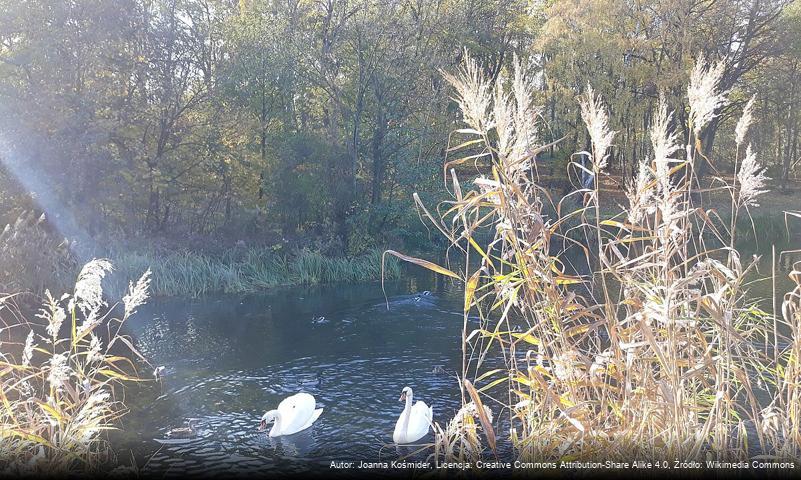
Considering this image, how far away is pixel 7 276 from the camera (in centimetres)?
1102

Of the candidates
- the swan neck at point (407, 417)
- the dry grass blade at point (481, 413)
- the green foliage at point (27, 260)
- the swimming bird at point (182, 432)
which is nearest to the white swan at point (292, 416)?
→ the swimming bird at point (182, 432)

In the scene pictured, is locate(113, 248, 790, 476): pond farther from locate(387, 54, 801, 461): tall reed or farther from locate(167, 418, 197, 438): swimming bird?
locate(387, 54, 801, 461): tall reed

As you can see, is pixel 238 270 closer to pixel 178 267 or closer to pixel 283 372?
pixel 178 267

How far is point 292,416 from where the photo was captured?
20.7 ft

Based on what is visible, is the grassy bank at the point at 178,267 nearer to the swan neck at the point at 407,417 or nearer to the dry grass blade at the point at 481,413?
the swan neck at the point at 407,417

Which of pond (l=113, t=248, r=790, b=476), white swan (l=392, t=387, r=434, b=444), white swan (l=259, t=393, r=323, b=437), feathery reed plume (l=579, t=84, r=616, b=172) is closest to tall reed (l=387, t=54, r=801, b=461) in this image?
feathery reed plume (l=579, t=84, r=616, b=172)

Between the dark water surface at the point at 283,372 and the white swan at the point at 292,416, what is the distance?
0.09 meters

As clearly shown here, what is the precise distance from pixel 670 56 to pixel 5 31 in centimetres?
2156

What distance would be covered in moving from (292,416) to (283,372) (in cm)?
236

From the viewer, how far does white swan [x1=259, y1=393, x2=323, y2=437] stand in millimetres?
6250

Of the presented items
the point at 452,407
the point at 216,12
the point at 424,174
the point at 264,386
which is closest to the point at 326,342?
the point at 264,386

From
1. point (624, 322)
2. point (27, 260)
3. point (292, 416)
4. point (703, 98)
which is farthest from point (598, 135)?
point (27, 260)

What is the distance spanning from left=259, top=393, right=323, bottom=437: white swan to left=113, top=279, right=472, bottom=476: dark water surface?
0.28ft

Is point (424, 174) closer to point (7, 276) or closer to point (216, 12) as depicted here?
point (216, 12)
